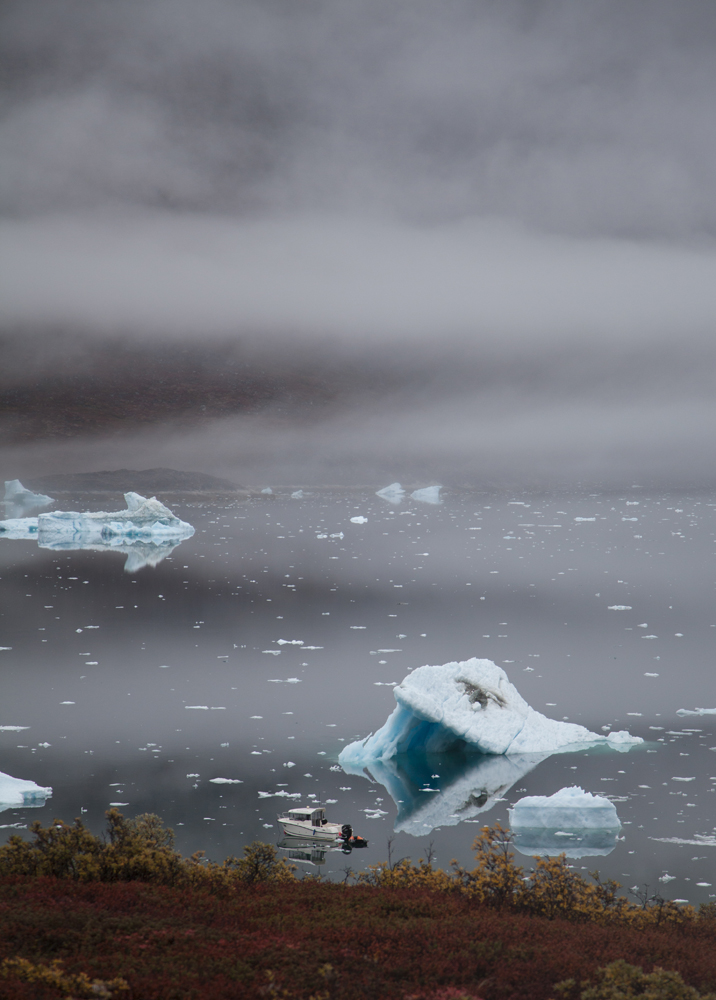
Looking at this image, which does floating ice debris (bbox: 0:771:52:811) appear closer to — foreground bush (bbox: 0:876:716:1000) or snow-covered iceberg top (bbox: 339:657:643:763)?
foreground bush (bbox: 0:876:716:1000)

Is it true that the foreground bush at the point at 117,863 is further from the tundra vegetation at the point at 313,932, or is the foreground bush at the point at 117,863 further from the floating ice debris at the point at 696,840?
the floating ice debris at the point at 696,840

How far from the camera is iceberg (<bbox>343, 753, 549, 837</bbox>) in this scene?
11.8m

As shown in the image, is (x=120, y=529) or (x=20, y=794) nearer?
(x=20, y=794)

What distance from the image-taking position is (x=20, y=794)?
11.7m

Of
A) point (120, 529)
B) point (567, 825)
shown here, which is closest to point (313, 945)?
point (567, 825)

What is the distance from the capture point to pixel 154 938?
6.11 metres

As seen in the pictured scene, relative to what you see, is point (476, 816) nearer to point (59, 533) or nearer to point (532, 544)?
point (532, 544)

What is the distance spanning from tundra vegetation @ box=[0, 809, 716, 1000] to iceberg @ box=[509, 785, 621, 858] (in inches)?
60.9

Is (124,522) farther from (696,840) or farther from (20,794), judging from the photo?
(696,840)

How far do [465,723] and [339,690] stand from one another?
498cm

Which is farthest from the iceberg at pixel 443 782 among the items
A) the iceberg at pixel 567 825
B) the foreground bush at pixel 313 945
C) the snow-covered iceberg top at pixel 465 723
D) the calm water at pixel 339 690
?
the foreground bush at pixel 313 945

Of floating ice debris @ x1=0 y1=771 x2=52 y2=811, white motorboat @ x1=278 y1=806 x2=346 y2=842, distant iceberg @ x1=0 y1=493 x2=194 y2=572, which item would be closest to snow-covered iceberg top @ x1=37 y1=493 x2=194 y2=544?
distant iceberg @ x1=0 y1=493 x2=194 y2=572

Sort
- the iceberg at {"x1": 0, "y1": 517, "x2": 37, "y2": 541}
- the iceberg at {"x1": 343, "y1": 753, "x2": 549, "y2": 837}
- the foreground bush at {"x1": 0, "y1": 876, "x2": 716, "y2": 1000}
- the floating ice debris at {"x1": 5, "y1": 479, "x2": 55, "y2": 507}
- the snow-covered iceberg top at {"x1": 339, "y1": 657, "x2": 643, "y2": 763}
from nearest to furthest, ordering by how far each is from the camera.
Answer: the foreground bush at {"x1": 0, "y1": 876, "x2": 716, "y2": 1000}
the iceberg at {"x1": 343, "y1": 753, "x2": 549, "y2": 837}
the snow-covered iceberg top at {"x1": 339, "y1": 657, "x2": 643, "y2": 763}
the iceberg at {"x1": 0, "y1": 517, "x2": 37, "y2": 541}
the floating ice debris at {"x1": 5, "y1": 479, "x2": 55, "y2": 507}

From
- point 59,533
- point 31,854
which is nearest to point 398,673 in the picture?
point 31,854
